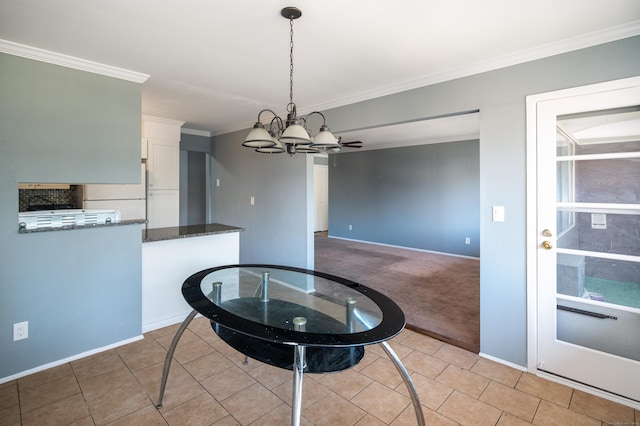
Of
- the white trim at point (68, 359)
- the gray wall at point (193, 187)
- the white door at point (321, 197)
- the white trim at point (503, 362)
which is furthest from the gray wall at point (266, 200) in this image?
the white door at point (321, 197)

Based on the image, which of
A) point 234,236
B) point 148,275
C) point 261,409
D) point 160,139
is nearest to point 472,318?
point 261,409

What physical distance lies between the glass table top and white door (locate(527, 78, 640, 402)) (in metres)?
1.42

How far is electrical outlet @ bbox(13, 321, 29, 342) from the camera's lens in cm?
224

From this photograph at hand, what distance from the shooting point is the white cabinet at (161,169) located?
4.21m

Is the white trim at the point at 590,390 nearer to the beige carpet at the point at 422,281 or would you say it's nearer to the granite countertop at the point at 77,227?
the beige carpet at the point at 422,281

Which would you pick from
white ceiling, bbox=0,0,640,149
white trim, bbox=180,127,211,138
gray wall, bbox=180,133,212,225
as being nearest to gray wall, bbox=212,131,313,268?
white trim, bbox=180,127,211,138

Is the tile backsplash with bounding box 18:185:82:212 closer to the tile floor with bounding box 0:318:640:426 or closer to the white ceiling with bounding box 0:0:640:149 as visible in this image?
the white ceiling with bounding box 0:0:640:149

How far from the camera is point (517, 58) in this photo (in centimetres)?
230

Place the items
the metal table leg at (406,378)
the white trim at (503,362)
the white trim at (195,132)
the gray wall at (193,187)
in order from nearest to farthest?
the metal table leg at (406,378) < the white trim at (503,362) < the white trim at (195,132) < the gray wall at (193,187)

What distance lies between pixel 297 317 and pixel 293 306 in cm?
20

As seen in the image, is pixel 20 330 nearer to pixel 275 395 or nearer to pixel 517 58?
pixel 275 395

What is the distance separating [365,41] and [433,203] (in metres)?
4.91

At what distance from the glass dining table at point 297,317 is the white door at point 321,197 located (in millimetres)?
7218

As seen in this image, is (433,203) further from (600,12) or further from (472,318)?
(600,12)
